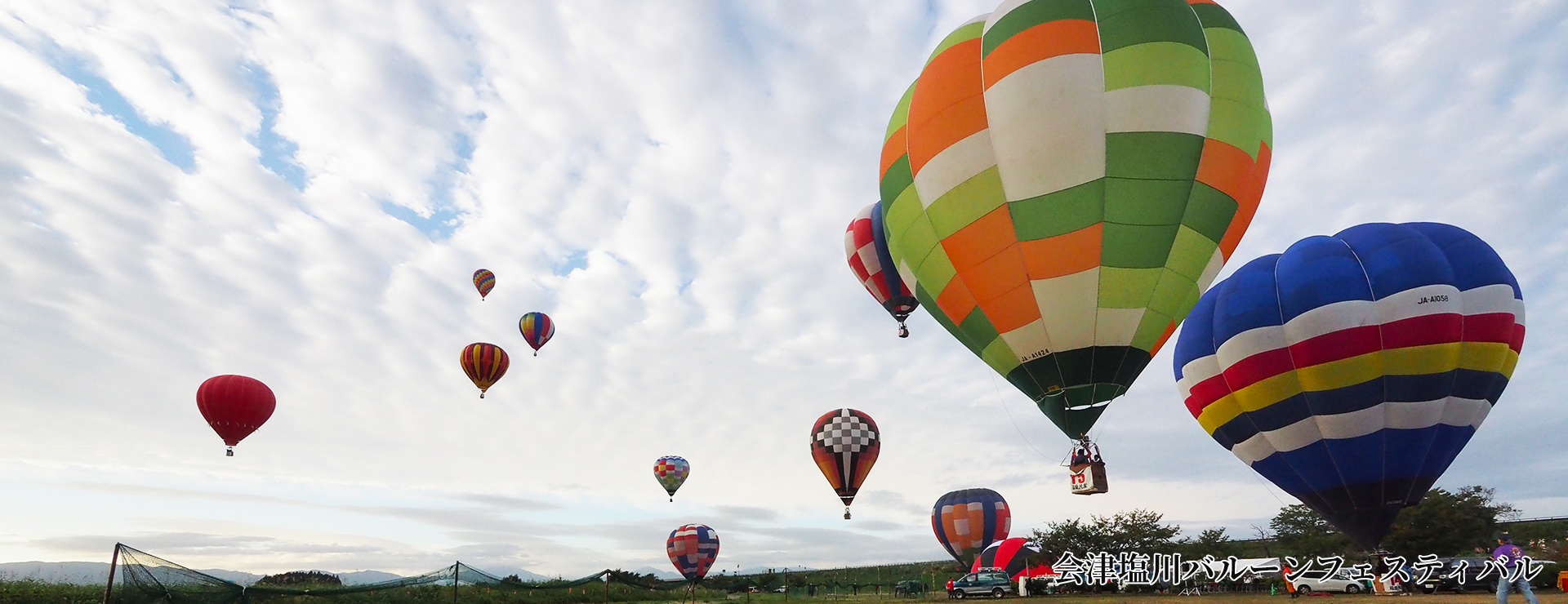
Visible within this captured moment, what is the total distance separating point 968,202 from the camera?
522 inches

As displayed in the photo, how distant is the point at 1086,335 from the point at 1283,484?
1317 cm

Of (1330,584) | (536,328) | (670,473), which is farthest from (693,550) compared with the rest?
(1330,584)

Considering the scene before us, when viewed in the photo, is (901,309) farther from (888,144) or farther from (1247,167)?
(1247,167)

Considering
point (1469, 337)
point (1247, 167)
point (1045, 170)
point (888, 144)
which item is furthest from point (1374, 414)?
point (888, 144)

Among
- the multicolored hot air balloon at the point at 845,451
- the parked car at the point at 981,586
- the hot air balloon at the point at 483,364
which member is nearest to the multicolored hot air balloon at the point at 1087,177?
the parked car at the point at 981,586

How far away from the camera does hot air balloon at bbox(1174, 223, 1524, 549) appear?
742 inches

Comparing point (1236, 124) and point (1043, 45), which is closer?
point (1043, 45)

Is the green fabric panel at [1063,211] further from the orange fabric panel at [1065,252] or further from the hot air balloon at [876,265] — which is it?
the hot air balloon at [876,265]

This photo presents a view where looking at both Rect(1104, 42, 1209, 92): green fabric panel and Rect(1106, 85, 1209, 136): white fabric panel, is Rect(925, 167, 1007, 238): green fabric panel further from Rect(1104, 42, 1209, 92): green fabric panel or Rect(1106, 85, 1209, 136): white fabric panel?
Rect(1104, 42, 1209, 92): green fabric panel

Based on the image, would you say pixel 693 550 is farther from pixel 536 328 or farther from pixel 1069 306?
pixel 1069 306

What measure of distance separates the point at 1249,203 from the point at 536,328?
31.4 m

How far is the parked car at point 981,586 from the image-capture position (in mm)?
28016

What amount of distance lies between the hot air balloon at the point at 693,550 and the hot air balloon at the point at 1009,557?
42.8ft

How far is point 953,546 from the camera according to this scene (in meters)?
34.7
